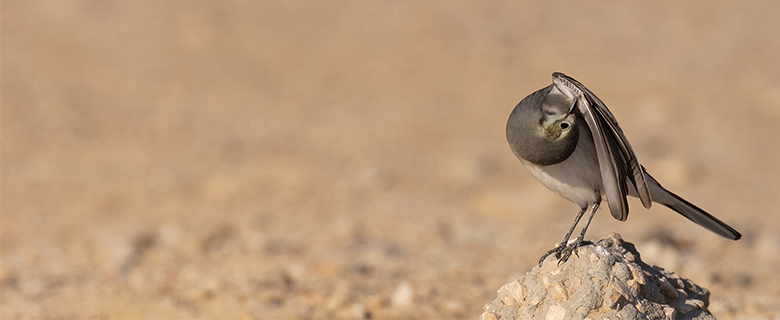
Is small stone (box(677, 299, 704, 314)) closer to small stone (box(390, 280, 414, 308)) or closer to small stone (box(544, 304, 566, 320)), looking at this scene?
small stone (box(544, 304, 566, 320))

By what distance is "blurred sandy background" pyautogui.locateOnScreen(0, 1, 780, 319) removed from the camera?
7.73 m

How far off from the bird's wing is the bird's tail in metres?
0.52

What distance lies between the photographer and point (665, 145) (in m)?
13.0

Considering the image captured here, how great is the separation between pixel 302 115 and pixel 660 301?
34.4ft

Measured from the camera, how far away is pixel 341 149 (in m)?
12.9

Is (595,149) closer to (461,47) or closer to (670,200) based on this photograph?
(670,200)

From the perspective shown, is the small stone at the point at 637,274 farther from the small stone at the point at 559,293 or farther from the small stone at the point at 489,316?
the small stone at the point at 489,316

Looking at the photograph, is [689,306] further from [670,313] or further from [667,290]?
[670,313]

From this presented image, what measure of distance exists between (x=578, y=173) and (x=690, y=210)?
1045mm

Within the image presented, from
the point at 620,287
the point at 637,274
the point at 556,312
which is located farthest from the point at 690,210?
the point at 556,312

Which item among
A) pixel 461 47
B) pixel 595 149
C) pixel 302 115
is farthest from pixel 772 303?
pixel 461 47

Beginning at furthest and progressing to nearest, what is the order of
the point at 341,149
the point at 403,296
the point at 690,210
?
the point at 341,149 < the point at 403,296 < the point at 690,210

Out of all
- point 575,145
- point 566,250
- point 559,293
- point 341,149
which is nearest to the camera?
point 575,145

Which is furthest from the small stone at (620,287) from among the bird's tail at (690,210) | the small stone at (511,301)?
the bird's tail at (690,210)
